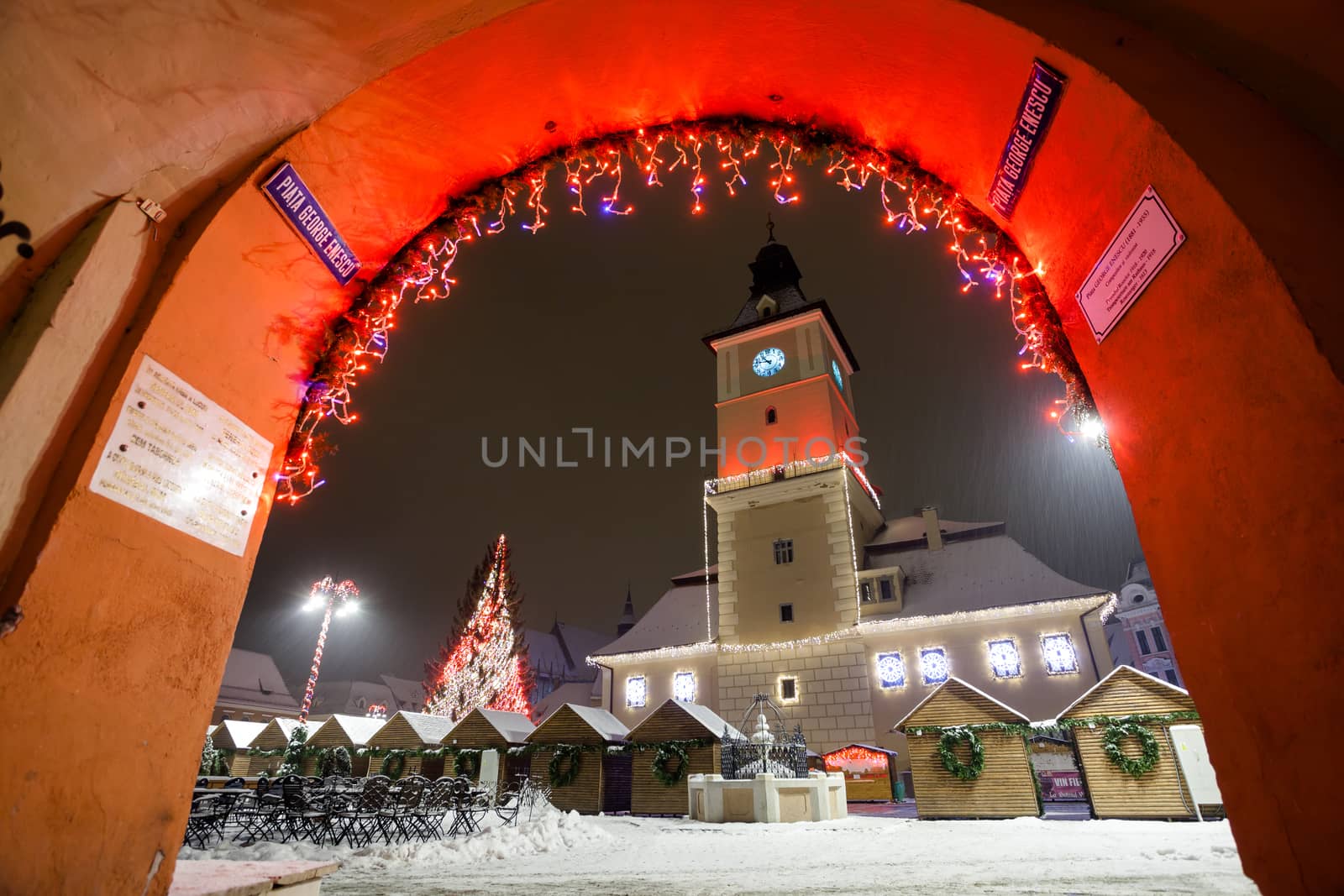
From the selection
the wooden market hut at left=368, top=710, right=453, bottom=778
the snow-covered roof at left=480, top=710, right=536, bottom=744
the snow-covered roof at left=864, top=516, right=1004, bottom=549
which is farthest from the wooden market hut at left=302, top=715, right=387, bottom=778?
the snow-covered roof at left=864, top=516, right=1004, bottom=549

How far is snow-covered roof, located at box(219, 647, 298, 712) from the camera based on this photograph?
4681cm

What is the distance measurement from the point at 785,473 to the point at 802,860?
20.2 metres

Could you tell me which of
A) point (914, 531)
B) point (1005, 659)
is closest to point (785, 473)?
point (914, 531)

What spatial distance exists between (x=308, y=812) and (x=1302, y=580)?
1414 cm

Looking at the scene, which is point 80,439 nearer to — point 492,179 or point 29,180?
point 29,180

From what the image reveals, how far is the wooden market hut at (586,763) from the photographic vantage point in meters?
19.7

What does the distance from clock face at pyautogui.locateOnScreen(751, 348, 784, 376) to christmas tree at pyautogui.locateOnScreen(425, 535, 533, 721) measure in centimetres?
2227

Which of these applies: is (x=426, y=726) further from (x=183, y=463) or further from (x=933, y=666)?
(x=183, y=463)

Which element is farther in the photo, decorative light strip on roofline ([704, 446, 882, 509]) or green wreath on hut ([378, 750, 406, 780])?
decorative light strip on roofline ([704, 446, 882, 509])

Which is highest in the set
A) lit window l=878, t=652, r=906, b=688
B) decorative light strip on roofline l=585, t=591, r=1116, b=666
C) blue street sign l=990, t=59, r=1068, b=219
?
decorative light strip on roofline l=585, t=591, r=1116, b=666

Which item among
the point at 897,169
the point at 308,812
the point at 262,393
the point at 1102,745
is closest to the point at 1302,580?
the point at 897,169

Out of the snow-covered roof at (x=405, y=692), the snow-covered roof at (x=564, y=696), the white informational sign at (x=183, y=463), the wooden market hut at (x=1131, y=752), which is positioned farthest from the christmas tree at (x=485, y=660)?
the snow-covered roof at (x=405, y=692)

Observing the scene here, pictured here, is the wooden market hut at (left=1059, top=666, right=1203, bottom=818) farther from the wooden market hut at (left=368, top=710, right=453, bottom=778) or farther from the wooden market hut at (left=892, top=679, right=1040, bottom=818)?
the wooden market hut at (left=368, top=710, right=453, bottom=778)

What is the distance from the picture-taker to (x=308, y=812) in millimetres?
11359
